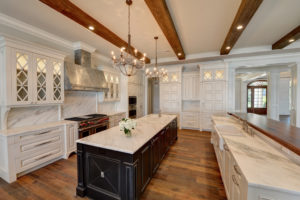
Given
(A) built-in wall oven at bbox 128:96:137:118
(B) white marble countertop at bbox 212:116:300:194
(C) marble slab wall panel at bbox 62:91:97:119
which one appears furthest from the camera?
(A) built-in wall oven at bbox 128:96:137:118

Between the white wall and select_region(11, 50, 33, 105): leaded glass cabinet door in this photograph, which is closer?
select_region(11, 50, 33, 105): leaded glass cabinet door

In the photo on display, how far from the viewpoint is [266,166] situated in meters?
1.11

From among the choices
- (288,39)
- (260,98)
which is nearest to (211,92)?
(288,39)

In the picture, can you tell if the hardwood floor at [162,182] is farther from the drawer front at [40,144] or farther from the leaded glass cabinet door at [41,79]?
the leaded glass cabinet door at [41,79]

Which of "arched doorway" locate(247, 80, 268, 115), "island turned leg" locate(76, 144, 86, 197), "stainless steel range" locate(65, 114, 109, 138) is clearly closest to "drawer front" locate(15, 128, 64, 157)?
"stainless steel range" locate(65, 114, 109, 138)

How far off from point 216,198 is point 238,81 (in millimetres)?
9049

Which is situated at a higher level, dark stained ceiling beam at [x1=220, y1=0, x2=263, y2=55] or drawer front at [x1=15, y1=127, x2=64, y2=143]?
dark stained ceiling beam at [x1=220, y1=0, x2=263, y2=55]

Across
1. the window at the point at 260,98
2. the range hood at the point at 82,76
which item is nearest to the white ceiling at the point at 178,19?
the range hood at the point at 82,76

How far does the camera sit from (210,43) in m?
3.67

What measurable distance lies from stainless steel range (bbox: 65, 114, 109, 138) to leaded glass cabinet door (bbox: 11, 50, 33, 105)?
1.11 meters

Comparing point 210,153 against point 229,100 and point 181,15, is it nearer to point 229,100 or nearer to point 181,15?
point 229,100

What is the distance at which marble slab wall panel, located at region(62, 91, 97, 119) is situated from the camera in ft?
11.0

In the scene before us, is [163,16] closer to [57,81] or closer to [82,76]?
[82,76]

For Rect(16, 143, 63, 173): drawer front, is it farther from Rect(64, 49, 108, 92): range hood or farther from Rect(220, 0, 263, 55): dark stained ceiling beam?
Rect(220, 0, 263, 55): dark stained ceiling beam
